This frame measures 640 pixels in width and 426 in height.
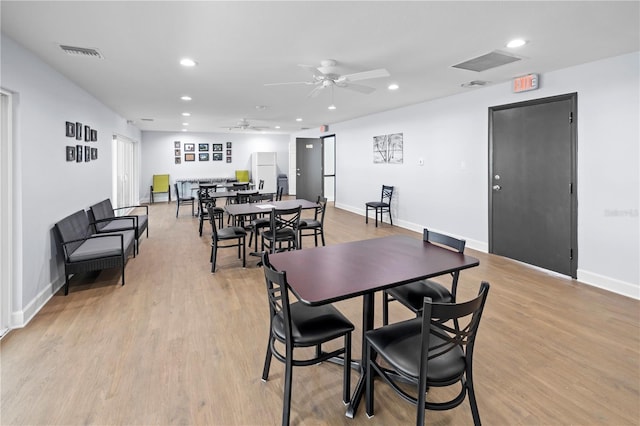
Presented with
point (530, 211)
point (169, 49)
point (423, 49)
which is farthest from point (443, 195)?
point (169, 49)

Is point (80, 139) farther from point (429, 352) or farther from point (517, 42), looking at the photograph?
point (517, 42)

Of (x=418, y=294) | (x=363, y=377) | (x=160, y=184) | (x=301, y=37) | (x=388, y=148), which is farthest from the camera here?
(x=160, y=184)

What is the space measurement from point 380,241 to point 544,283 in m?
2.49

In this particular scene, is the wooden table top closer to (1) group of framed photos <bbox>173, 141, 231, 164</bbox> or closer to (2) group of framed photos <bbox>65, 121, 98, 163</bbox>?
(2) group of framed photos <bbox>65, 121, 98, 163</bbox>

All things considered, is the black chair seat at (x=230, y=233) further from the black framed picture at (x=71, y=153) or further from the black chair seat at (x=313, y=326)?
the black chair seat at (x=313, y=326)

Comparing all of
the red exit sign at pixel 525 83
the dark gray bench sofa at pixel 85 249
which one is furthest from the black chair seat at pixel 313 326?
the red exit sign at pixel 525 83

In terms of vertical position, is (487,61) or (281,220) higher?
(487,61)

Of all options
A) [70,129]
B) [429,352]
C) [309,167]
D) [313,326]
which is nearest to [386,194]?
[309,167]

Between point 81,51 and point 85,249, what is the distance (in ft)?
6.78

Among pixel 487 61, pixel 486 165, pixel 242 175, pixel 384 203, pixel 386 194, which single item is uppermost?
pixel 487 61

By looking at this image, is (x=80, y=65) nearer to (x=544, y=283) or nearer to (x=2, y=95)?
(x=2, y=95)

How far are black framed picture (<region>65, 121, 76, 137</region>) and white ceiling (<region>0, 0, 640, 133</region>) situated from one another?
594 millimetres

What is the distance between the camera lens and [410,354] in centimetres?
158

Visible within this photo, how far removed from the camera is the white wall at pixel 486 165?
3441 millimetres
